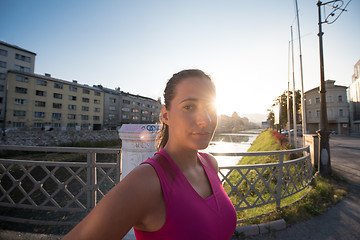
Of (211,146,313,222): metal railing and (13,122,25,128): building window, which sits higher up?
(13,122,25,128): building window

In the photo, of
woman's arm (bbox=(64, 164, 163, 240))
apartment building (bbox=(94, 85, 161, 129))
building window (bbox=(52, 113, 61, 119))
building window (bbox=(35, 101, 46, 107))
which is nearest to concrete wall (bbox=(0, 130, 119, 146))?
building window (bbox=(52, 113, 61, 119))

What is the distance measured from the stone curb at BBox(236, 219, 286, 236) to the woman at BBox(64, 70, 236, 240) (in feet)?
8.64

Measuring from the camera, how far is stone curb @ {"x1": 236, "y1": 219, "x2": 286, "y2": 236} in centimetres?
310

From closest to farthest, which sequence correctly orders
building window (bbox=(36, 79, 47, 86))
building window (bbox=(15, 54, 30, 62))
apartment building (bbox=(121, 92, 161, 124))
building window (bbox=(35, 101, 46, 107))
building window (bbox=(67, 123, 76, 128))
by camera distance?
building window (bbox=(35, 101, 46, 107)), building window (bbox=(36, 79, 47, 86)), building window (bbox=(15, 54, 30, 62)), building window (bbox=(67, 123, 76, 128)), apartment building (bbox=(121, 92, 161, 124))

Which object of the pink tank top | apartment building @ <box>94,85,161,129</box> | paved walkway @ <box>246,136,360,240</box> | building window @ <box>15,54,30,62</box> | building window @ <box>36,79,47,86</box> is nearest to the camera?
the pink tank top

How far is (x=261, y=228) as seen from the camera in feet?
10.4

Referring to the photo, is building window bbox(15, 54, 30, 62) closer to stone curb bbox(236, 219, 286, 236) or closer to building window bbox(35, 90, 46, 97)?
building window bbox(35, 90, 46, 97)

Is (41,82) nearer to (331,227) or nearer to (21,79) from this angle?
(21,79)

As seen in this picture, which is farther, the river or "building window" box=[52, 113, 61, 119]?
"building window" box=[52, 113, 61, 119]

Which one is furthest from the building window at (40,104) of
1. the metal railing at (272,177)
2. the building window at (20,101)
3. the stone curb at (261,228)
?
the stone curb at (261,228)

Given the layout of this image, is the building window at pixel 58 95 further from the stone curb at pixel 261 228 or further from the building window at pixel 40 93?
the stone curb at pixel 261 228

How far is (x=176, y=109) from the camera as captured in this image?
41.7 inches

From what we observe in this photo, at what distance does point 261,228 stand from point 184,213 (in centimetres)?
328

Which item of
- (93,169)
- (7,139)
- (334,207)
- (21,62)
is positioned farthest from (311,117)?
(21,62)
